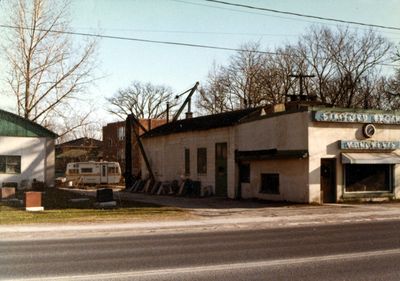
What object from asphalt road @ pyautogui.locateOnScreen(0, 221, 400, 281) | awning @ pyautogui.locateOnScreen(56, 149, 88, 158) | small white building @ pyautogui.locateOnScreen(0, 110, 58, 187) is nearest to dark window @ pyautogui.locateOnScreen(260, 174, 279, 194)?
asphalt road @ pyautogui.locateOnScreen(0, 221, 400, 281)

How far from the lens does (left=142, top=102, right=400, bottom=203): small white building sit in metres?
25.3

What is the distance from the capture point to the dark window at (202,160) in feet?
110

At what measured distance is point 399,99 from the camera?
52.5 metres

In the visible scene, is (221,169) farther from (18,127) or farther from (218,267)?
(218,267)

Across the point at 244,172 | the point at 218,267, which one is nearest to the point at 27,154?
the point at 244,172

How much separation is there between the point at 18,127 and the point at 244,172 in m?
19.9

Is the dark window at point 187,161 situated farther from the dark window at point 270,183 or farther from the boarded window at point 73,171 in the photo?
the boarded window at point 73,171

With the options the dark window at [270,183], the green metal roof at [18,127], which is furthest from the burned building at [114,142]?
the dark window at [270,183]

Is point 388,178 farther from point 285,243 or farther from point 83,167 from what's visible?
point 83,167

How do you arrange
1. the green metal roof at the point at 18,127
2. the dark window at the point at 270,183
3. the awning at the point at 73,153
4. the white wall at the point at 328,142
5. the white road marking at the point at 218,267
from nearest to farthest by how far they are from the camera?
the white road marking at the point at 218,267, the white wall at the point at 328,142, the dark window at the point at 270,183, the green metal roof at the point at 18,127, the awning at the point at 73,153

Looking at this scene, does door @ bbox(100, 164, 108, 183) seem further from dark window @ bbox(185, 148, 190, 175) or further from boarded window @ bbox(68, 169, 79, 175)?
dark window @ bbox(185, 148, 190, 175)

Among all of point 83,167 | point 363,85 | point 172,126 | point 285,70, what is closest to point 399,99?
point 363,85

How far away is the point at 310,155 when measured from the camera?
25062 millimetres

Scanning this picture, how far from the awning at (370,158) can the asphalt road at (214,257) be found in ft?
31.5
